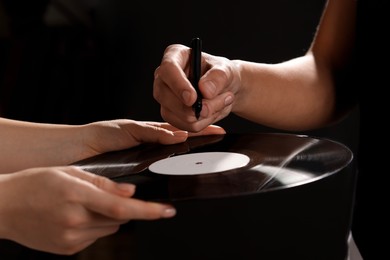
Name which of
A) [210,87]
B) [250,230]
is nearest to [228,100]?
[210,87]

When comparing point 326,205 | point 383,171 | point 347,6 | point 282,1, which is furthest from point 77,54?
point 383,171

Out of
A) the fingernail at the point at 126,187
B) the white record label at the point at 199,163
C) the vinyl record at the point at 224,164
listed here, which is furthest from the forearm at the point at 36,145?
the fingernail at the point at 126,187

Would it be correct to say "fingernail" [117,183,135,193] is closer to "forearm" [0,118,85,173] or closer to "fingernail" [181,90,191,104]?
"fingernail" [181,90,191,104]

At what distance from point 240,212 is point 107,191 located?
1703mm

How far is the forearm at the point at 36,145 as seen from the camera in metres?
1.04

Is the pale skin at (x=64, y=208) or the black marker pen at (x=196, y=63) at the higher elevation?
the black marker pen at (x=196, y=63)

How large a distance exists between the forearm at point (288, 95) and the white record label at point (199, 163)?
0.68ft

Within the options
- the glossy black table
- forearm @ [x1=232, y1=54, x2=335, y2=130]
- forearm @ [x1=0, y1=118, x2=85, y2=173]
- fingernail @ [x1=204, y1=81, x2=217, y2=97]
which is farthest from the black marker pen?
the glossy black table

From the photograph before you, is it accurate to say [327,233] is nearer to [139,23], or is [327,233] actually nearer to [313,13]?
[313,13]

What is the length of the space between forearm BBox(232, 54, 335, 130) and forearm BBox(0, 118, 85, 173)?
1.06 ft

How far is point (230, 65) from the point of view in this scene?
92cm

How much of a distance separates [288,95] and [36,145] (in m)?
0.49

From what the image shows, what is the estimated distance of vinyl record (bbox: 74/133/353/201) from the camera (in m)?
0.61

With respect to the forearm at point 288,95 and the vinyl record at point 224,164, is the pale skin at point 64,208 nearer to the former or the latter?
the vinyl record at point 224,164
